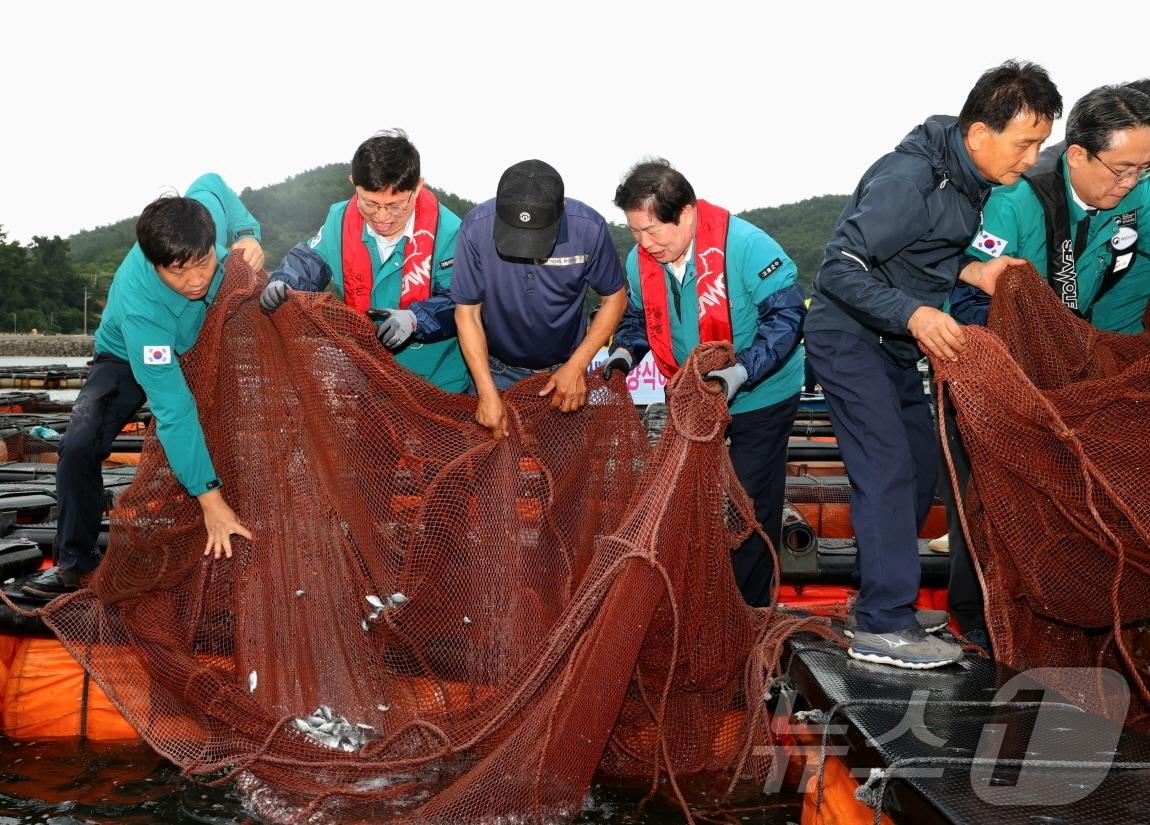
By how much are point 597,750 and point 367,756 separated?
80 centimetres

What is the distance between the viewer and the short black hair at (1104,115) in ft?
11.7

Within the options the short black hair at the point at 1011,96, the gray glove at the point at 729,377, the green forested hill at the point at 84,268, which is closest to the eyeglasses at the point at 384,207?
the gray glove at the point at 729,377

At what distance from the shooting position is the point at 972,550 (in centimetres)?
345

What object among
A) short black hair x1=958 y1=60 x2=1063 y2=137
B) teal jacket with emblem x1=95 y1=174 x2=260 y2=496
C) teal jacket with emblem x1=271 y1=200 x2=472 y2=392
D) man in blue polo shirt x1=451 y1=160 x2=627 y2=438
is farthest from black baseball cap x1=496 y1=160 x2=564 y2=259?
short black hair x1=958 y1=60 x2=1063 y2=137

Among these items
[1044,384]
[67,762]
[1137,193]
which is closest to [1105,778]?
[1044,384]

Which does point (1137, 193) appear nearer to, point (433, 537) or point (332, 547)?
point (433, 537)

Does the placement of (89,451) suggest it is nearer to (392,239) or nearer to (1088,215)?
(392,239)

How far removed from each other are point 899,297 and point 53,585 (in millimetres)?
3948

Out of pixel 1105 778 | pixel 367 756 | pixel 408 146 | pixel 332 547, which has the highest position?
pixel 408 146

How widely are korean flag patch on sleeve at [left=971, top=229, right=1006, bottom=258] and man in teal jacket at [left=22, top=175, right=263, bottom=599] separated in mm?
3051

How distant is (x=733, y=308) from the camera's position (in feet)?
14.0

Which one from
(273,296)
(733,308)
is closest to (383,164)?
(273,296)

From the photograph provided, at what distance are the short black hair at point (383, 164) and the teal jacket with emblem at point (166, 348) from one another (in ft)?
2.42

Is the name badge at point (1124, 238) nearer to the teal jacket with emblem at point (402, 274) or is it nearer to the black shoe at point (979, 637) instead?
the black shoe at point (979, 637)
